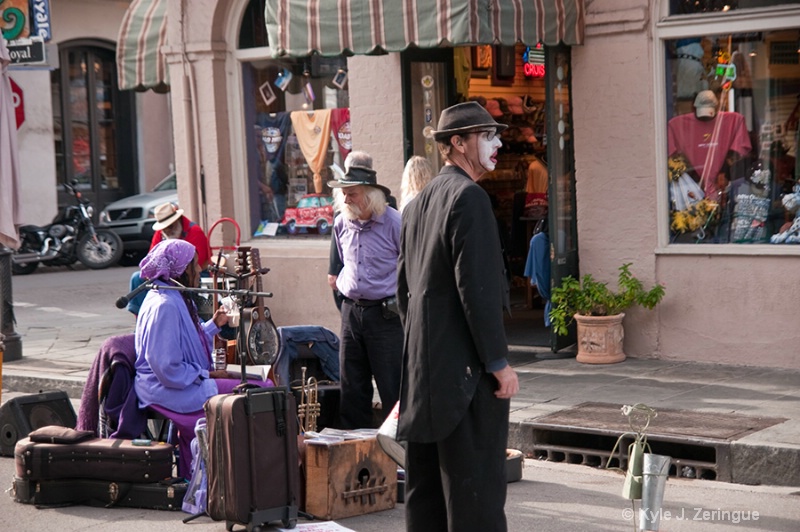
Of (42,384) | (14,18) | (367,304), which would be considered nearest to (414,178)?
(367,304)

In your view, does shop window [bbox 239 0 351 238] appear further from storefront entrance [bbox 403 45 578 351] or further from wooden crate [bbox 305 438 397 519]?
wooden crate [bbox 305 438 397 519]

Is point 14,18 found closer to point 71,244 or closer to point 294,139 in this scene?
point 294,139

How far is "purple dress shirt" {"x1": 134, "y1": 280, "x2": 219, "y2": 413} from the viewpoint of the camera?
6.98 m

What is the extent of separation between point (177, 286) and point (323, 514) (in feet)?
5.12

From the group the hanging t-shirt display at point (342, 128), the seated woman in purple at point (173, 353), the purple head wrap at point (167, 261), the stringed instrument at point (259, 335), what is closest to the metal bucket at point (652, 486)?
the seated woman in purple at point (173, 353)

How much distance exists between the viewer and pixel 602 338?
33.5 feet

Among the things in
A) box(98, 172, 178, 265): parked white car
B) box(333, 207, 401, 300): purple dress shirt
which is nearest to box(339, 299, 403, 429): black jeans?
box(333, 207, 401, 300): purple dress shirt

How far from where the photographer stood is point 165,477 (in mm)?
7004

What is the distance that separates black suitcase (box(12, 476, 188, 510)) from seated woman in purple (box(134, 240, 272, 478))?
1.04 feet

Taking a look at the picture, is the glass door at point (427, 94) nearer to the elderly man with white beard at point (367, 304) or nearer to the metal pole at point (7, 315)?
the elderly man with white beard at point (367, 304)

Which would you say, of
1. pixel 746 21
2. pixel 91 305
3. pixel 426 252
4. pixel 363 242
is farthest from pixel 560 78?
pixel 91 305

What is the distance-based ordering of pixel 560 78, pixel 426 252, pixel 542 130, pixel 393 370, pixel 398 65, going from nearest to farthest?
pixel 426 252, pixel 393 370, pixel 560 78, pixel 398 65, pixel 542 130

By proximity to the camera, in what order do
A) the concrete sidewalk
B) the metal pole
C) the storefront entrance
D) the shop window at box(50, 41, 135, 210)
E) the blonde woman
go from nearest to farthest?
the concrete sidewalk
the blonde woman
the storefront entrance
the metal pole
the shop window at box(50, 41, 135, 210)

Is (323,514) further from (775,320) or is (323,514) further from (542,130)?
(542,130)
